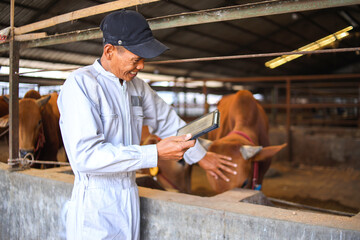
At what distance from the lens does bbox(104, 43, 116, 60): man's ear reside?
64.4 inches

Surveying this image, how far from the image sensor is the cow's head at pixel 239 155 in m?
2.93

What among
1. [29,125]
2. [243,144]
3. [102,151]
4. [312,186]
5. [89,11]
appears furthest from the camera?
[312,186]

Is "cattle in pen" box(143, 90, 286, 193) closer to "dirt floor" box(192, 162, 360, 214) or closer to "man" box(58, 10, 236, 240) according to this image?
"man" box(58, 10, 236, 240)

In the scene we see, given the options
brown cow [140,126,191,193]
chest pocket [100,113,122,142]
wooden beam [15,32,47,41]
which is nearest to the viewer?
chest pocket [100,113,122,142]

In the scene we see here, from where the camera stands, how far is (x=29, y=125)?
13.6 ft

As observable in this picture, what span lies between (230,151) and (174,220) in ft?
4.23

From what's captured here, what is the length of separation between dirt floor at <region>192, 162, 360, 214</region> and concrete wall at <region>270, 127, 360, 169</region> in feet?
0.72

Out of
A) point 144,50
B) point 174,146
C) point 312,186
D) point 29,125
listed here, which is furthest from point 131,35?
point 312,186

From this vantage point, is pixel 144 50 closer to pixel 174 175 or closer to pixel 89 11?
pixel 89 11

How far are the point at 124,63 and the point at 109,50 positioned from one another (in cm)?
10

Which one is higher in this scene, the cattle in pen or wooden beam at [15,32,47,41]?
wooden beam at [15,32,47,41]

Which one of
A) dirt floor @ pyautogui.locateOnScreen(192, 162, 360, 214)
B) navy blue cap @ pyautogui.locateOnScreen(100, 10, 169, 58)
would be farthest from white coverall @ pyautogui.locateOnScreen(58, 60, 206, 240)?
dirt floor @ pyautogui.locateOnScreen(192, 162, 360, 214)

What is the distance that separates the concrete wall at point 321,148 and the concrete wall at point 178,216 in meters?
5.97

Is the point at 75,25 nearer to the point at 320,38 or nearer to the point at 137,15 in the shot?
the point at 137,15
